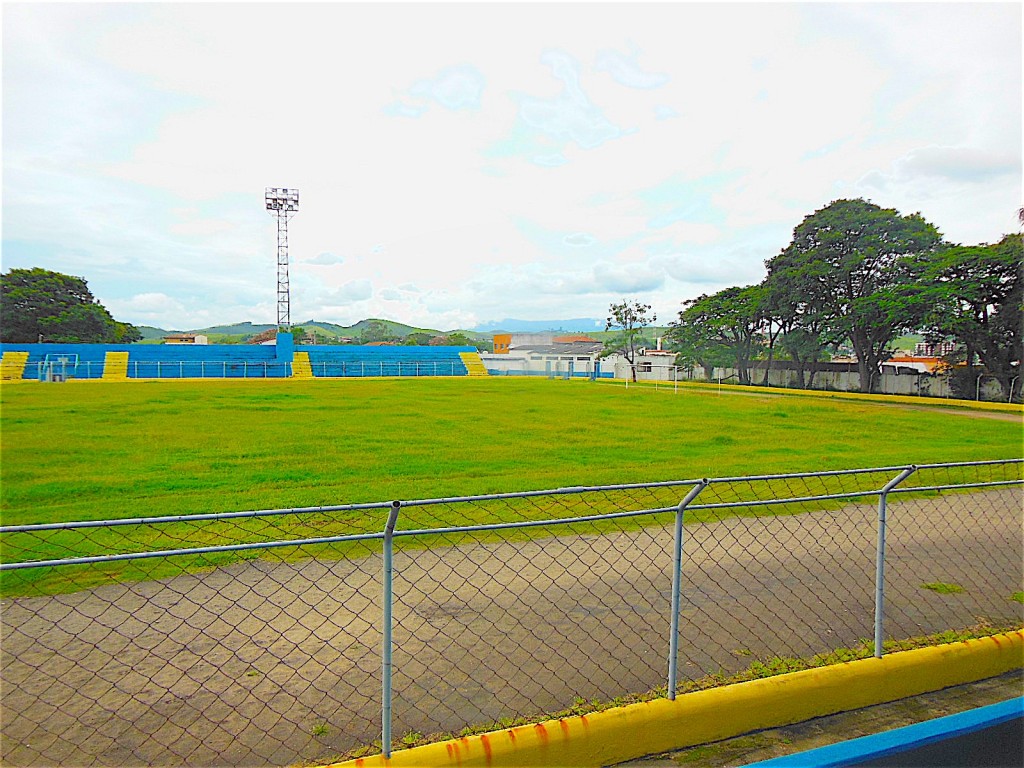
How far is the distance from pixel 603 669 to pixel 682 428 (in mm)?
12619

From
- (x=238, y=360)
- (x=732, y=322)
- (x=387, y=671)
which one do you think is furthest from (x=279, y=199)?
(x=387, y=671)

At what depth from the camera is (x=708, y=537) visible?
6.27 m

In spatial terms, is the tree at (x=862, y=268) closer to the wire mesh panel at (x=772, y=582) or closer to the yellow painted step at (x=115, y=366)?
the wire mesh panel at (x=772, y=582)

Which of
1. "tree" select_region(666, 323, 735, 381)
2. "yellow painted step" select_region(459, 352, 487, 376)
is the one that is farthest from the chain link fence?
"yellow painted step" select_region(459, 352, 487, 376)

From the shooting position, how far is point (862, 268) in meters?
33.9

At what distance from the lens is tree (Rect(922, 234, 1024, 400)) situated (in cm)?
2662

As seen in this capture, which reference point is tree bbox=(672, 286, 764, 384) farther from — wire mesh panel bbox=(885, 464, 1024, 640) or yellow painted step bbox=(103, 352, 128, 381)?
yellow painted step bbox=(103, 352, 128, 381)

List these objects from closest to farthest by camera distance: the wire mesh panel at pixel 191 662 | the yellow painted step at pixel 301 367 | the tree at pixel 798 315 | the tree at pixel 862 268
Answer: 1. the wire mesh panel at pixel 191 662
2. the tree at pixel 862 268
3. the tree at pixel 798 315
4. the yellow painted step at pixel 301 367

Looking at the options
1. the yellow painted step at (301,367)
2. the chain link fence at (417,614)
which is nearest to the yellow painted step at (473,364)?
the yellow painted step at (301,367)

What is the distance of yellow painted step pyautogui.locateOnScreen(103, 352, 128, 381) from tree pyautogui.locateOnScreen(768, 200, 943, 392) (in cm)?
3991

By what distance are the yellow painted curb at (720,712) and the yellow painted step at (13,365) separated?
46.0 m

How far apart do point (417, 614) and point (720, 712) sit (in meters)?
1.97

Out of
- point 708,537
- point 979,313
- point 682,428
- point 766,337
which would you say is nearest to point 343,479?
point 708,537

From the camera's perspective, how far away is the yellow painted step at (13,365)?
4131 cm
